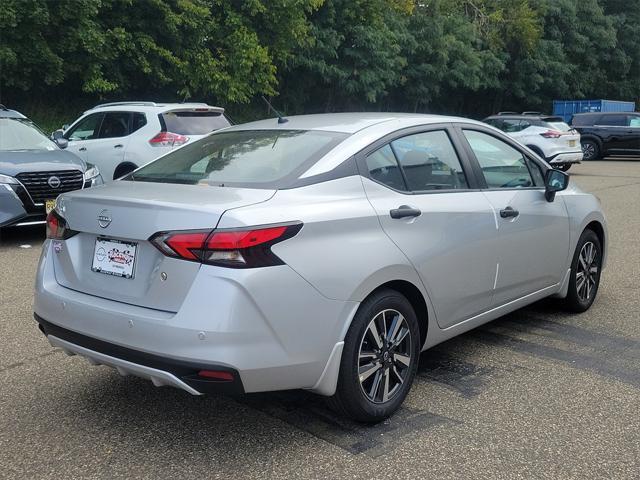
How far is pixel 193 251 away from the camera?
9.46ft

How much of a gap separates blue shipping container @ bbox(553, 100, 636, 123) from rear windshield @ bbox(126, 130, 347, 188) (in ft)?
116

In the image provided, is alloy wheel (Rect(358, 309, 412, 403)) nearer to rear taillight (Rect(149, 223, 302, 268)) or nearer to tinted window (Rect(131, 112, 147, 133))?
rear taillight (Rect(149, 223, 302, 268))

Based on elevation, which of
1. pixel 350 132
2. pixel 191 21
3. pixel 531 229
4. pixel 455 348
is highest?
pixel 191 21

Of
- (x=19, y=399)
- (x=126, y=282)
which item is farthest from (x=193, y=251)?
(x=19, y=399)

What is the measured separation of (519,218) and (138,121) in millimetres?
7733

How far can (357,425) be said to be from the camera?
11.3ft

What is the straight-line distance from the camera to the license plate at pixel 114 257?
3089 millimetres

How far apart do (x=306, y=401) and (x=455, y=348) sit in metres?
1.37

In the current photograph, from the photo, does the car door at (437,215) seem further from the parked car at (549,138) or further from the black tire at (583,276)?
the parked car at (549,138)

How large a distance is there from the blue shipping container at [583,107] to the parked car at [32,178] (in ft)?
107

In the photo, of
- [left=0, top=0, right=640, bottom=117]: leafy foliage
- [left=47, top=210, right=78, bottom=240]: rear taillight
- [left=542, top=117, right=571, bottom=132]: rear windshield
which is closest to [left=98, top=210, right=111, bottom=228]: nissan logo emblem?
[left=47, top=210, right=78, bottom=240]: rear taillight

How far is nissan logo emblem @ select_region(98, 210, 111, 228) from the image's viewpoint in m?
3.16

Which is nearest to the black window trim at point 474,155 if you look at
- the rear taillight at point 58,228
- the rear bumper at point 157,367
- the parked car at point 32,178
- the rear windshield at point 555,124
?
the rear bumper at point 157,367

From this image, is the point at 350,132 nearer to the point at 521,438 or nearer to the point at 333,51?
the point at 521,438
